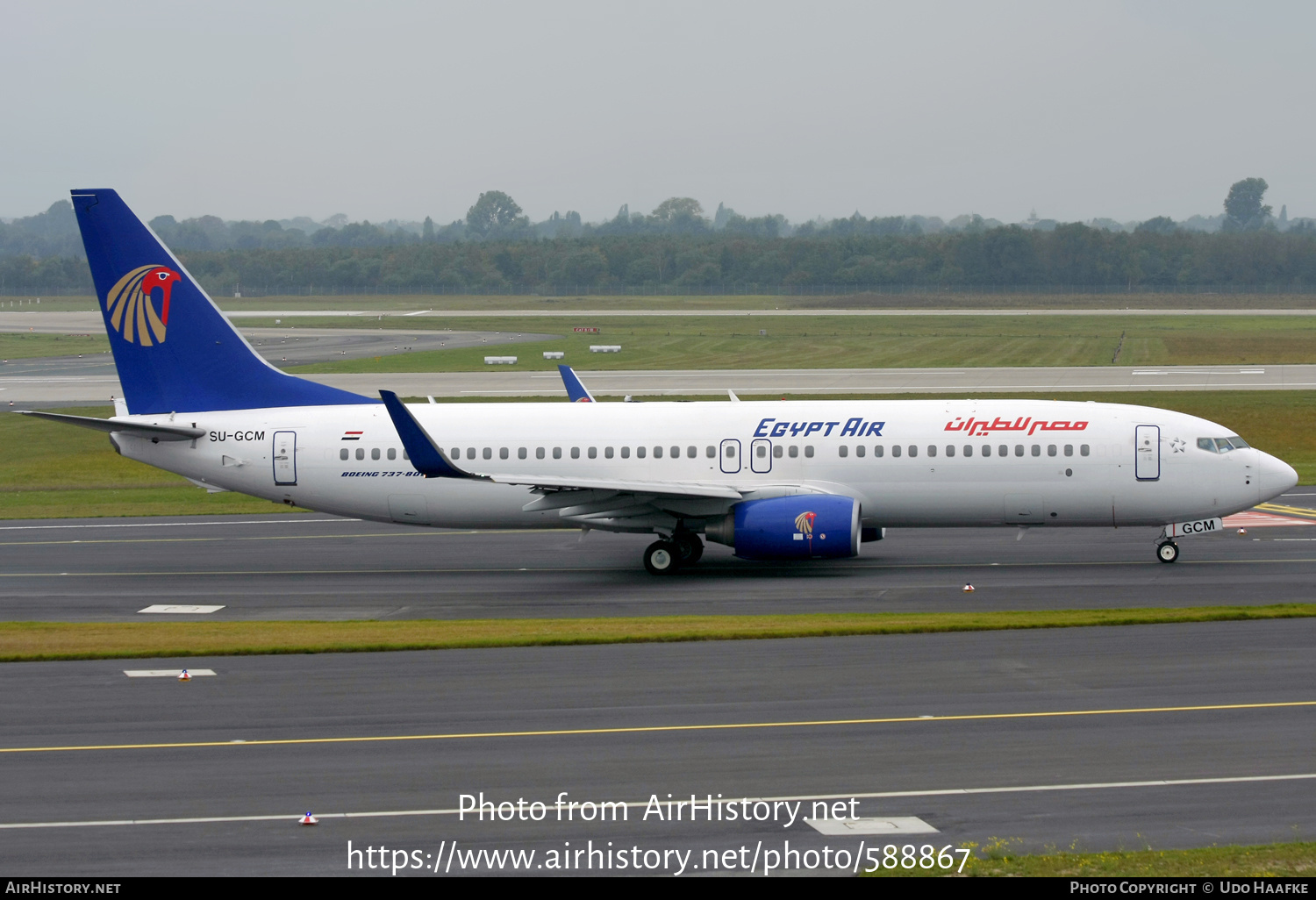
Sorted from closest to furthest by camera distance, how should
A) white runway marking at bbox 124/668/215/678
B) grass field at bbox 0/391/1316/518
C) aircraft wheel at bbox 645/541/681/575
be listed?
white runway marking at bbox 124/668/215/678 → aircraft wheel at bbox 645/541/681/575 → grass field at bbox 0/391/1316/518

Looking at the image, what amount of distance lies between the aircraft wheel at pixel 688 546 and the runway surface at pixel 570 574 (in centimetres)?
78

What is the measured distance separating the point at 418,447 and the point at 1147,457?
17.2 metres

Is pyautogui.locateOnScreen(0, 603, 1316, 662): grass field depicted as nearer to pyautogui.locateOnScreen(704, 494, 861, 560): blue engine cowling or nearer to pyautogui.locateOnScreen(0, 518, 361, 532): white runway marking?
pyautogui.locateOnScreen(704, 494, 861, 560): blue engine cowling

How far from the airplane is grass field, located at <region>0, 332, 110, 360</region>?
81321mm

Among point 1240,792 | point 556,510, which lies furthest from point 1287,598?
point 556,510

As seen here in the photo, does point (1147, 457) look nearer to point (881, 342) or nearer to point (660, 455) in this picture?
point (660, 455)

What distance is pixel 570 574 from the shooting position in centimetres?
3312

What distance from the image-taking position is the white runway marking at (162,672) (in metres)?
22.7

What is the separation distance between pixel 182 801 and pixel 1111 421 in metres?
24.1

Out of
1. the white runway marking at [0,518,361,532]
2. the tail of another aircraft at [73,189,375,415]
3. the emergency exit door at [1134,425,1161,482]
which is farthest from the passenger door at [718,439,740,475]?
the white runway marking at [0,518,361,532]

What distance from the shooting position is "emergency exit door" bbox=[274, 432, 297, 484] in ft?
112

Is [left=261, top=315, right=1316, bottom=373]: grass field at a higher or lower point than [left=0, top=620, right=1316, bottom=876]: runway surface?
higher
